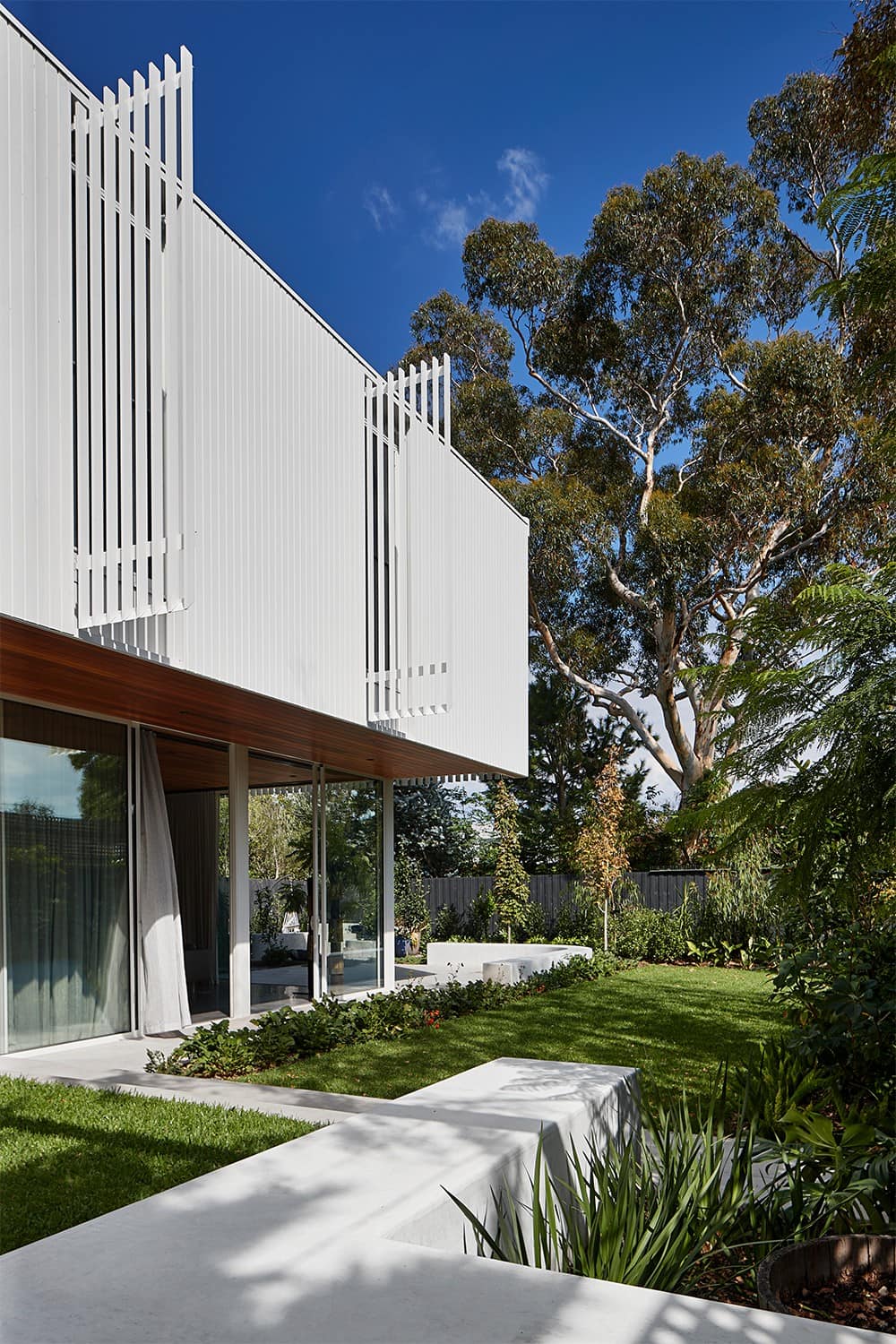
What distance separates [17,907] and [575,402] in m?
19.1

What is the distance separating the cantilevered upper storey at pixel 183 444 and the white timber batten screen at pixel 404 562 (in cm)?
3

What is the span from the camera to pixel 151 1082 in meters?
7.13

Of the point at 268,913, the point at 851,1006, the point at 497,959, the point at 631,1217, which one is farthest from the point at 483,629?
the point at 631,1217

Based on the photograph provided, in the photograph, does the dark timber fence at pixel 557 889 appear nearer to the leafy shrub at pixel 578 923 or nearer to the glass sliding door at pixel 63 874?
the leafy shrub at pixel 578 923

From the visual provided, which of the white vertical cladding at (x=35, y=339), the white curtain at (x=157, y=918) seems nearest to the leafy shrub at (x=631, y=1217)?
the white vertical cladding at (x=35, y=339)

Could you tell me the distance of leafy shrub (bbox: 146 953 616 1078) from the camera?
768 centimetres

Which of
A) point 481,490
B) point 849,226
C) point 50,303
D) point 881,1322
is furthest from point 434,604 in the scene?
point 881,1322

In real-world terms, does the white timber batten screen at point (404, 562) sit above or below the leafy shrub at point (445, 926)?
above

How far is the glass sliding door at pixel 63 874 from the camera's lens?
325 inches

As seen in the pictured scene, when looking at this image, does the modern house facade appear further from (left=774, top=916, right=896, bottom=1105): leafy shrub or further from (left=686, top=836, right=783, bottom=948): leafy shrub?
(left=686, top=836, right=783, bottom=948): leafy shrub

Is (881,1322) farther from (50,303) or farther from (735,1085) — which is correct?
(50,303)

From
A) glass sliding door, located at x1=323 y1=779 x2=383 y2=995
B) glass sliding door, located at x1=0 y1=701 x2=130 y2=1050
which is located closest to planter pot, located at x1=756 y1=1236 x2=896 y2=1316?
glass sliding door, located at x1=0 y1=701 x2=130 y2=1050

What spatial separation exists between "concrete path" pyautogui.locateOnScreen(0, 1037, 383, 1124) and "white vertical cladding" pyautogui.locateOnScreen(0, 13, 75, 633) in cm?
312

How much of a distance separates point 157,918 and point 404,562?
4.14 metres
